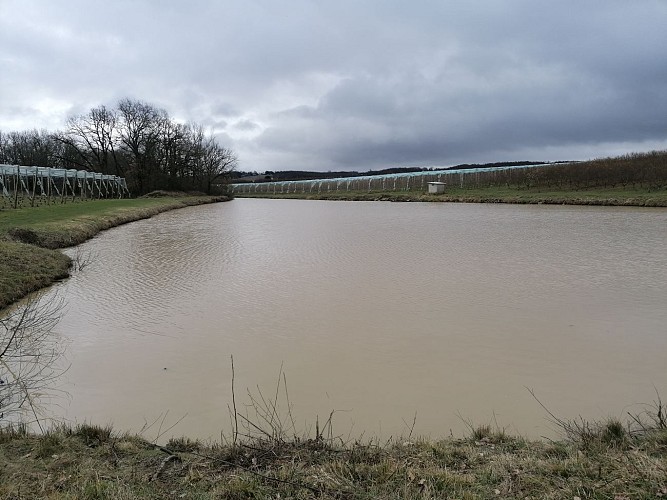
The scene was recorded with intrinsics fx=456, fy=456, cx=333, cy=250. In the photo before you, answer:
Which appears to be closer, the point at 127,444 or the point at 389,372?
the point at 127,444

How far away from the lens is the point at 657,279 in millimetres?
8109

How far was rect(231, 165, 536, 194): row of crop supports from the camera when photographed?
43.0 meters

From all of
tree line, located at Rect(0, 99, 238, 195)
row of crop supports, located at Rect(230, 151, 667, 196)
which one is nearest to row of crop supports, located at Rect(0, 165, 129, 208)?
tree line, located at Rect(0, 99, 238, 195)

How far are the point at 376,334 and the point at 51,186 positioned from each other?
1642 inches

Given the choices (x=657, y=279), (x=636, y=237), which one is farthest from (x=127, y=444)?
(x=636, y=237)

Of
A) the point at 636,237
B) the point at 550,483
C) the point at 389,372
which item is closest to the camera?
the point at 550,483

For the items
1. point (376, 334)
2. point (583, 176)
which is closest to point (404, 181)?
point (583, 176)

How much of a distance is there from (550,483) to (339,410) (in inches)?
70.8

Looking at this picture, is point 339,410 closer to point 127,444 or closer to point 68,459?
point 127,444

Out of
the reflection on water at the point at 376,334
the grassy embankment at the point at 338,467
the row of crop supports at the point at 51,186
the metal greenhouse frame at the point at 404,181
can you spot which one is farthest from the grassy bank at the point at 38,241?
the metal greenhouse frame at the point at 404,181

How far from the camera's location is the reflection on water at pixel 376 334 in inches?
151

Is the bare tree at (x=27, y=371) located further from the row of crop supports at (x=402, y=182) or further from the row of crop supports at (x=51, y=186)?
the row of crop supports at (x=402, y=182)

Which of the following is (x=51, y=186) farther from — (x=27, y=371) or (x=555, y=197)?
(x=27, y=371)

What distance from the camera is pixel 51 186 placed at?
38.7 m
